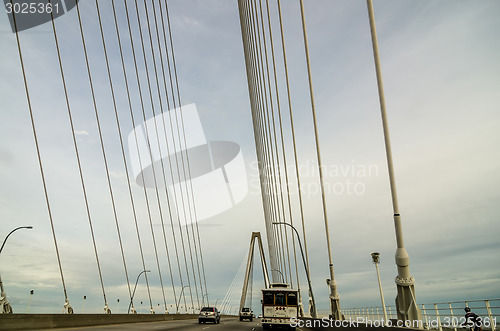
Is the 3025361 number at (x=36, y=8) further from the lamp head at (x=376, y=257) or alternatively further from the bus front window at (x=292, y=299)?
the lamp head at (x=376, y=257)

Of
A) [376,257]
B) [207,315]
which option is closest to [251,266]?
[207,315]

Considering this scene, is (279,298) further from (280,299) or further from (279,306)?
(279,306)

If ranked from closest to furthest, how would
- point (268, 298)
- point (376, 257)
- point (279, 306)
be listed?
1. point (279, 306)
2. point (268, 298)
3. point (376, 257)

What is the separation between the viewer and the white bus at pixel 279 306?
28562 millimetres

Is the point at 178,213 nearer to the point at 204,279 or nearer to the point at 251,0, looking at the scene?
the point at 204,279

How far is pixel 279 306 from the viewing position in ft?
95.7

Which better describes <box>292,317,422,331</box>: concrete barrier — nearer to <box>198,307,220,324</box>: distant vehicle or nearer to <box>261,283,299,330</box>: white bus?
<box>261,283,299,330</box>: white bus

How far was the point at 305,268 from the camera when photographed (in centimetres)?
4216

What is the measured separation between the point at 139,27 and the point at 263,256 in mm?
60892

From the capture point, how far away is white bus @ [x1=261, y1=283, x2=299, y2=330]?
2856cm

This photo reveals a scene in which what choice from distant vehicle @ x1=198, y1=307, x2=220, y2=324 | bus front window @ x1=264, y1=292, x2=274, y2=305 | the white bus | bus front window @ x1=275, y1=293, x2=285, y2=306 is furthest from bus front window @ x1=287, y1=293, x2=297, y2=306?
distant vehicle @ x1=198, y1=307, x2=220, y2=324

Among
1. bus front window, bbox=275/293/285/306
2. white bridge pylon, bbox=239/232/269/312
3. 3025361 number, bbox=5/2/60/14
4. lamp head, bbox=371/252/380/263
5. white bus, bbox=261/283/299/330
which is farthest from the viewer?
white bridge pylon, bbox=239/232/269/312

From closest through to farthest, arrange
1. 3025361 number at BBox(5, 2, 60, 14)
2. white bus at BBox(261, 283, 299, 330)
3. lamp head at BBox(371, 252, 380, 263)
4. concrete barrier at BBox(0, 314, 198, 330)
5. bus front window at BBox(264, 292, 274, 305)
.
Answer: concrete barrier at BBox(0, 314, 198, 330)
3025361 number at BBox(5, 2, 60, 14)
white bus at BBox(261, 283, 299, 330)
bus front window at BBox(264, 292, 274, 305)
lamp head at BBox(371, 252, 380, 263)

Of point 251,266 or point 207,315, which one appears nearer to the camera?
point 207,315
